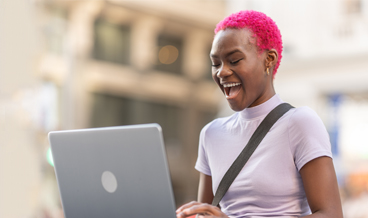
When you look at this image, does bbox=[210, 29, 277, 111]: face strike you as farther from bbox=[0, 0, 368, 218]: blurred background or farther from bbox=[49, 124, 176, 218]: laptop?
bbox=[0, 0, 368, 218]: blurred background

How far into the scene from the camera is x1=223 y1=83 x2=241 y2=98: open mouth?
2141 millimetres

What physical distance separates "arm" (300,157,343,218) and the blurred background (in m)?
7.09

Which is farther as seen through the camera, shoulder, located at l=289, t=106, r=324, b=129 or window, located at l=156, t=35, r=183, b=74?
window, located at l=156, t=35, r=183, b=74

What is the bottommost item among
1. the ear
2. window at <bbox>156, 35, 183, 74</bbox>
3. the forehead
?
window at <bbox>156, 35, 183, 74</bbox>

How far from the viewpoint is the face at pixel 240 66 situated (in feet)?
6.91

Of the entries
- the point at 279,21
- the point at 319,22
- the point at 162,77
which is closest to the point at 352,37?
the point at 319,22

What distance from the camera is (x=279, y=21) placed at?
13.7m

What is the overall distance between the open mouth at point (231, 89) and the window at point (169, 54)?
18.1 meters

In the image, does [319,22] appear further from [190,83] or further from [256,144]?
[256,144]

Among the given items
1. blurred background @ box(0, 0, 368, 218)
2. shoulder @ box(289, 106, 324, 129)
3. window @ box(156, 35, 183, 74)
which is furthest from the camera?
window @ box(156, 35, 183, 74)

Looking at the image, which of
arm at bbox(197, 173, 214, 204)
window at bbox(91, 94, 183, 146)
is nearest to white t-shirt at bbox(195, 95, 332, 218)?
arm at bbox(197, 173, 214, 204)

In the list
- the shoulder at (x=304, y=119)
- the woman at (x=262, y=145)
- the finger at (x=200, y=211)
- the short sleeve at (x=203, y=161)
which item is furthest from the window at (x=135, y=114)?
the finger at (x=200, y=211)

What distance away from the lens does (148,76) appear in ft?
63.6

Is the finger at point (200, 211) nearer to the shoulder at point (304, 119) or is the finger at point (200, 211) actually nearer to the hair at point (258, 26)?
the shoulder at point (304, 119)
